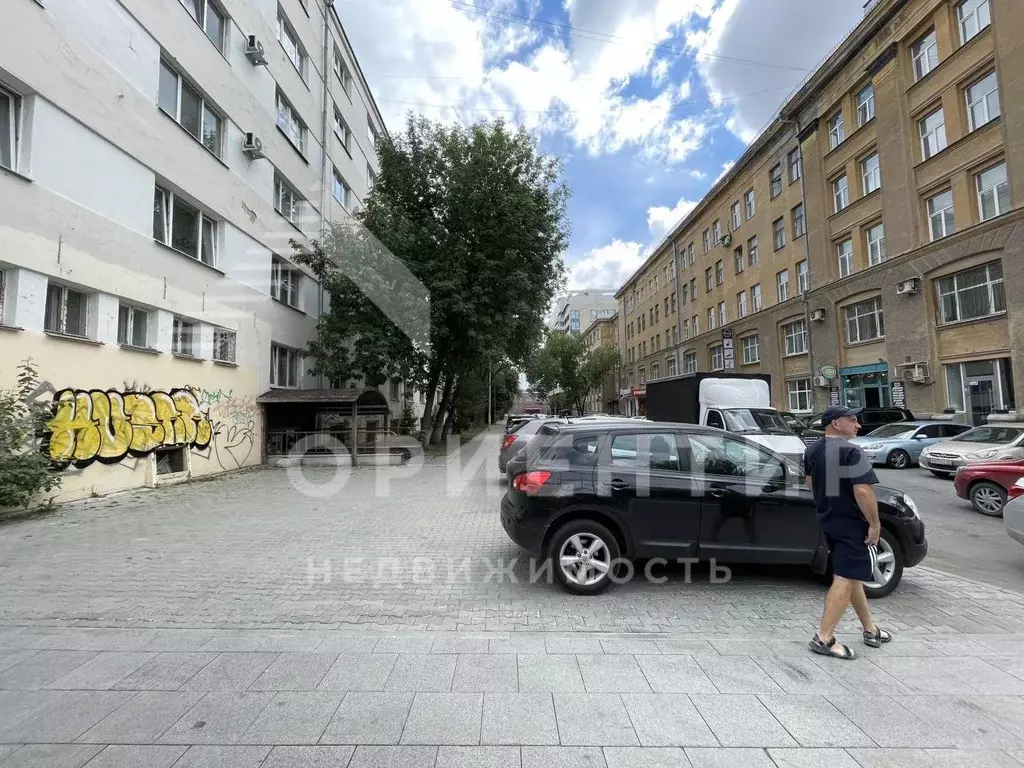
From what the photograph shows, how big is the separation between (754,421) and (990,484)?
4.89m

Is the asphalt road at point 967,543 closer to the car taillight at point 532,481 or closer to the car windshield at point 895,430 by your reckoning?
the car taillight at point 532,481

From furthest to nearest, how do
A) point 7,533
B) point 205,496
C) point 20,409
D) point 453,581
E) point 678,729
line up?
point 205,496 < point 20,409 < point 7,533 < point 453,581 < point 678,729

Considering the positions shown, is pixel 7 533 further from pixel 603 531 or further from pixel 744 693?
pixel 744 693

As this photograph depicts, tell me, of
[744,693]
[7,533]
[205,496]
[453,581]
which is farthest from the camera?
[205,496]

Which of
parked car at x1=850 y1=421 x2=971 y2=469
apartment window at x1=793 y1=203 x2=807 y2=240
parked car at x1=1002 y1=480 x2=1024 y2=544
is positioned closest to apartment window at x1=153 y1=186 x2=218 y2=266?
parked car at x1=1002 y1=480 x2=1024 y2=544

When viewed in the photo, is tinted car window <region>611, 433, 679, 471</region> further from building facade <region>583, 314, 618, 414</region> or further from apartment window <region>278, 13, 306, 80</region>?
building facade <region>583, 314, 618, 414</region>

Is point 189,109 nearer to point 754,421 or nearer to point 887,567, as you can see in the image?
point 754,421

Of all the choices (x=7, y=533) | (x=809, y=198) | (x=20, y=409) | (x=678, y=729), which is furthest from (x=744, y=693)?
(x=809, y=198)

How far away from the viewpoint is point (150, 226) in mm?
11797

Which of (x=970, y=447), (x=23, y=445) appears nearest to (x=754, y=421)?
(x=970, y=447)

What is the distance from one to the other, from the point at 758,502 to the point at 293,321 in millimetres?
17643

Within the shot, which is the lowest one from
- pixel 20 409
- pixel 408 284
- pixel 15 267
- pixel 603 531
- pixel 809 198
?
pixel 603 531

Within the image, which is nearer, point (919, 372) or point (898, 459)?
point (898, 459)

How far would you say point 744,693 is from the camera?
3172 mm
